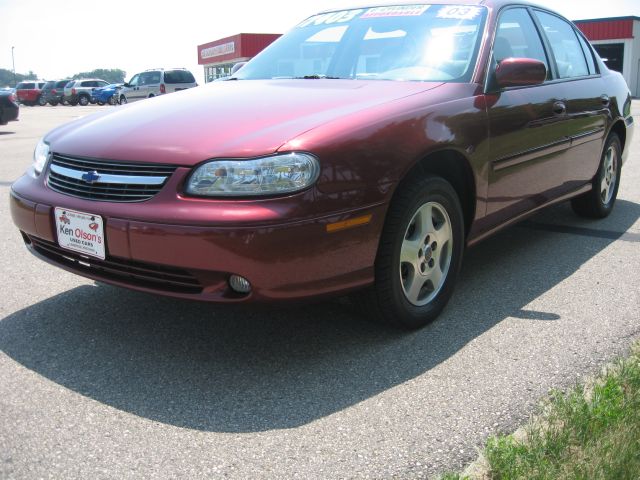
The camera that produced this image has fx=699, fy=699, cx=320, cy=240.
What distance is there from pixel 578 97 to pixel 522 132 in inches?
40.9

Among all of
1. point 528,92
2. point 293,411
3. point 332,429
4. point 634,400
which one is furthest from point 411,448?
point 528,92

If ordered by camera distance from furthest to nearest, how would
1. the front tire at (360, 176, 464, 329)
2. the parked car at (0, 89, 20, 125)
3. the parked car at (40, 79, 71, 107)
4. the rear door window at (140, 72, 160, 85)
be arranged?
the parked car at (40, 79, 71, 107) < the rear door window at (140, 72, 160, 85) < the parked car at (0, 89, 20, 125) < the front tire at (360, 176, 464, 329)

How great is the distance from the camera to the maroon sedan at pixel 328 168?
264cm

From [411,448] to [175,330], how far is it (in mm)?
1409

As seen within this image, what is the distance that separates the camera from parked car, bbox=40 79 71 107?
145ft

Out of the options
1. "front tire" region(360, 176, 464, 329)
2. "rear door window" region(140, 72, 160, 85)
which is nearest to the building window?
"rear door window" region(140, 72, 160, 85)

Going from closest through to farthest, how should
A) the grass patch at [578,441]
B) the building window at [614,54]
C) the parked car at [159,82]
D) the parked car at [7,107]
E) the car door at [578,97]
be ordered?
the grass patch at [578,441]
the car door at [578,97]
the parked car at [7,107]
the parked car at [159,82]
the building window at [614,54]

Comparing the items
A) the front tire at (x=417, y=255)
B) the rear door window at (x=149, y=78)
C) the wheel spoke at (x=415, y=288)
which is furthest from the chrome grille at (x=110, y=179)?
the rear door window at (x=149, y=78)

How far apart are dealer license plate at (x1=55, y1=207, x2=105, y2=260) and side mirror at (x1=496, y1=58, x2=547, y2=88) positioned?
2.14 metres

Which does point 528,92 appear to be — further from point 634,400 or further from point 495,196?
point 634,400

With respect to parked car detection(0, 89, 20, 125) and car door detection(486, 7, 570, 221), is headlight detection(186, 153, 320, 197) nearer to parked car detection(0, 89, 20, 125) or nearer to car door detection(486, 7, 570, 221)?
car door detection(486, 7, 570, 221)

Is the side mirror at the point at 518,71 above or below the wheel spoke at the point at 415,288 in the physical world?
above

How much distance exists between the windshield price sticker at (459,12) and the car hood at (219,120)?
2.29 feet

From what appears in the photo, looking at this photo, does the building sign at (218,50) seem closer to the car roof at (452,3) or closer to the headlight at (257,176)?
the car roof at (452,3)
